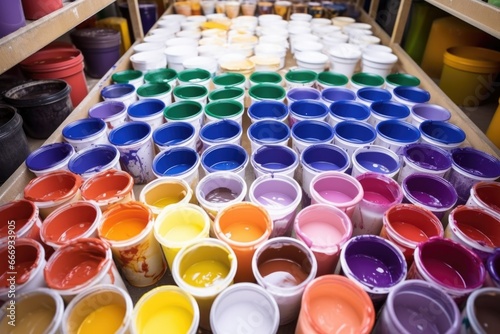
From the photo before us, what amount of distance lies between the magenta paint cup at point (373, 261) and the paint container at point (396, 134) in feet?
2.25

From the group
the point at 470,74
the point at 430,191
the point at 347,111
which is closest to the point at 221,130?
the point at 347,111

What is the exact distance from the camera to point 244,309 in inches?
43.1

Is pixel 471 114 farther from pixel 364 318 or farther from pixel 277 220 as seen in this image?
pixel 364 318

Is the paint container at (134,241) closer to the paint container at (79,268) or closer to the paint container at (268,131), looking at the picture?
the paint container at (79,268)

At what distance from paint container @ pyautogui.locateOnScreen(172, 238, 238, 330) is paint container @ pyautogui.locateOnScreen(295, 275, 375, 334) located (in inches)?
10.7

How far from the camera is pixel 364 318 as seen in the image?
94 cm

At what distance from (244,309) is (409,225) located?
77 centimetres

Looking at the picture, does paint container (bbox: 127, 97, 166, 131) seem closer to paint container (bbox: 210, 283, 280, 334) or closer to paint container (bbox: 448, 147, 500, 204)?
paint container (bbox: 210, 283, 280, 334)

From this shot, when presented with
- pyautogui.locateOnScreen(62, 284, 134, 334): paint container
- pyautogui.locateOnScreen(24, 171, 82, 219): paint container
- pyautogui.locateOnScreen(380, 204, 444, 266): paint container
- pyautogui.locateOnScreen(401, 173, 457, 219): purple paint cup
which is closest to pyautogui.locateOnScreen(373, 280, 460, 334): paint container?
pyautogui.locateOnScreen(380, 204, 444, 266): paint container

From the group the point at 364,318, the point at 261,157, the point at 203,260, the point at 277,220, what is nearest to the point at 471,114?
the point at 261,157

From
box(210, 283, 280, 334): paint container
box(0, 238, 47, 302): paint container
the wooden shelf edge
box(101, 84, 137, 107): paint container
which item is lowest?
box(210, 283, 280, 334): paint container

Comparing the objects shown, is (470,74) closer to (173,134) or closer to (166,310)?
(173,134)

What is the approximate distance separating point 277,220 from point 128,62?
6.42 ft

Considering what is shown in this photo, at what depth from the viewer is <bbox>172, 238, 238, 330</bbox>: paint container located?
3.44 ft
